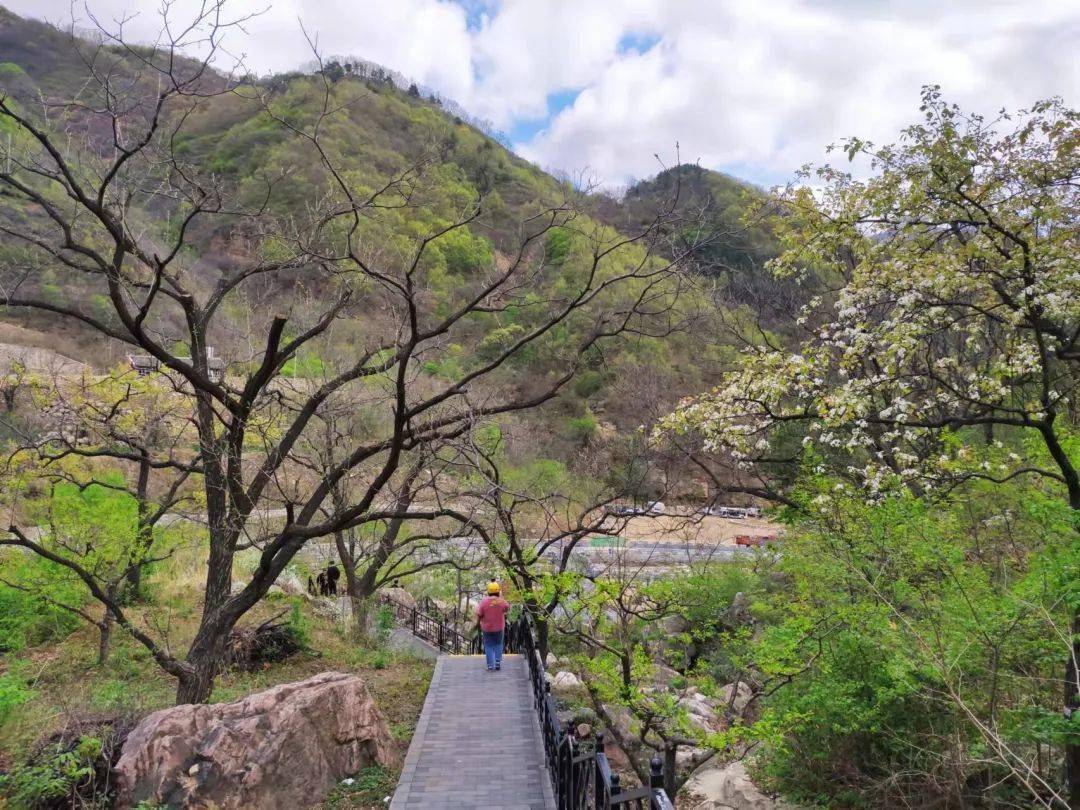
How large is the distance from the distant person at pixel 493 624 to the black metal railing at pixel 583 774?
227 centimetres

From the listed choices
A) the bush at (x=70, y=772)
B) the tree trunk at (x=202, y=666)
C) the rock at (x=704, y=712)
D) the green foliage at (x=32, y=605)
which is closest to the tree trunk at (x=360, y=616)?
the green foliage at (x=32, y=605)

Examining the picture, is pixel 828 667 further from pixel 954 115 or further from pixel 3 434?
pixel 3 434

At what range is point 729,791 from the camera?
9641 mm

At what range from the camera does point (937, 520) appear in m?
8.98

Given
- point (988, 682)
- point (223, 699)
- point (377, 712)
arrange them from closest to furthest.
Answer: point (988, 682) → point (377, 712) → point (223, 699)

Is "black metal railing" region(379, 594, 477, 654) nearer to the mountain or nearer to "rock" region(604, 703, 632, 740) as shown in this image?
"rock" region(604, 703, 632, 740)

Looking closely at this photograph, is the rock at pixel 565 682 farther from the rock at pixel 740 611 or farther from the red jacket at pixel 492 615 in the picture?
the rock at pixel 740 611

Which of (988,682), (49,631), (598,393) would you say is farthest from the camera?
(598,393)

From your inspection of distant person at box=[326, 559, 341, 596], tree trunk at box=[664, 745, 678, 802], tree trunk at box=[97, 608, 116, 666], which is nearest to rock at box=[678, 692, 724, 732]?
tree trunk at box=[664, 745, 678, 802]

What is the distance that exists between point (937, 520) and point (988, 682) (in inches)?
114

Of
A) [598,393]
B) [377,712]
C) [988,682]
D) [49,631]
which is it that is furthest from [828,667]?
[598,393]

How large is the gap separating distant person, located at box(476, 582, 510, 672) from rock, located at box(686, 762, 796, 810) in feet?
11.8

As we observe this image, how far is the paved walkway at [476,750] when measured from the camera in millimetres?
6902

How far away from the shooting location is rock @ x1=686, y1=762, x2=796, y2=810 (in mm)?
8945
